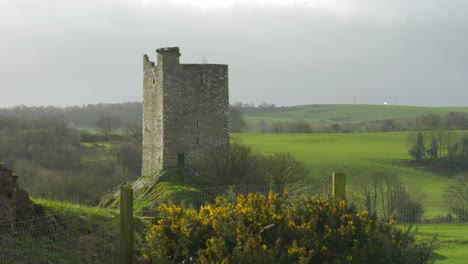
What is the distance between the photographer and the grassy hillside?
130m

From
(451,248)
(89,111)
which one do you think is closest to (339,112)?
(89,111)

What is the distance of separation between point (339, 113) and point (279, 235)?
134425mm

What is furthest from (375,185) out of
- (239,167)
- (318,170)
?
(239,167)

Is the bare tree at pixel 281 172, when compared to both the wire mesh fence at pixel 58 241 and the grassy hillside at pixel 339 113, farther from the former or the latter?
the grassy hillside at pixel 339 113

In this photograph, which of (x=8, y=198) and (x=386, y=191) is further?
(x=386, y=191)

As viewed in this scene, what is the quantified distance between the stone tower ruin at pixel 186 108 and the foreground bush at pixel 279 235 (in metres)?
22.2

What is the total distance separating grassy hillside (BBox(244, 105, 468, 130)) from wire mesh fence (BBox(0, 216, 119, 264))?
363 feet

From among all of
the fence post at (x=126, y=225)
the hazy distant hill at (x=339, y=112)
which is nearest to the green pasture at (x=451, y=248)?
the fence post at (x=126, y=225)

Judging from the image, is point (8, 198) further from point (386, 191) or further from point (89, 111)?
point (89, 111)

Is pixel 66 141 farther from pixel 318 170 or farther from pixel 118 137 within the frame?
pixel 318 170

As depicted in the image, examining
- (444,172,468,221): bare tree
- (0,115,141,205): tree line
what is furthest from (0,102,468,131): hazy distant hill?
(444,172,468,221): bare tree

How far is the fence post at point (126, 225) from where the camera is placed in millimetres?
9250

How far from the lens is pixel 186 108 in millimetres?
31734

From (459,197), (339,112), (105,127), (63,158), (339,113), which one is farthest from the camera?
(339,112)
